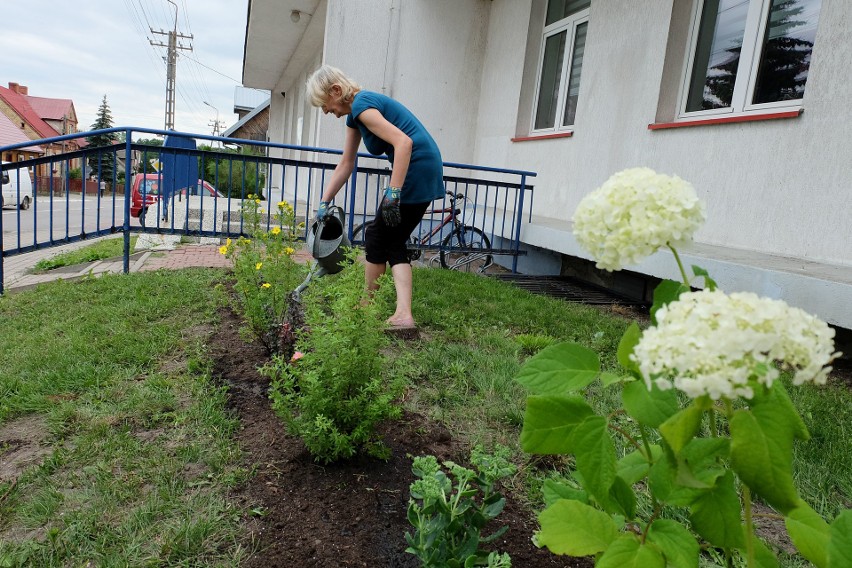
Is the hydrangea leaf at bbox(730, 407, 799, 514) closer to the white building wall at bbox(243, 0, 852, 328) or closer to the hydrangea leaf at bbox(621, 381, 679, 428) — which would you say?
the hydrangea leaf at bbox(621, 381, 679, 428)

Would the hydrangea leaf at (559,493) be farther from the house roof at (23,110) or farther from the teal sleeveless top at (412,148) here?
the house roof at (23,110)

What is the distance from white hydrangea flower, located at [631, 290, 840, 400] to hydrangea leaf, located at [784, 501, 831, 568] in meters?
0.29

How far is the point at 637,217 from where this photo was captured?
0.89 m

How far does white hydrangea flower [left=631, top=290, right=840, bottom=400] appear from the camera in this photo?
0.68 metres

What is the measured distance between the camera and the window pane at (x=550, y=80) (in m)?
7.44

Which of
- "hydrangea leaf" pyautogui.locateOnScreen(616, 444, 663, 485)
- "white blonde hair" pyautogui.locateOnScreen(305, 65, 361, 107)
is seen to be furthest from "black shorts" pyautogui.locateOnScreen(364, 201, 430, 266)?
"hydrangea leaf" pyautogui.locateOnScreen(616, 444, 663, 485)

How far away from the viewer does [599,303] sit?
545cm

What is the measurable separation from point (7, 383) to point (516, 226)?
5.08 metres

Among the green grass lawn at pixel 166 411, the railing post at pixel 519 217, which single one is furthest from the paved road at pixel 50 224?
the railing post at pixel 519 217

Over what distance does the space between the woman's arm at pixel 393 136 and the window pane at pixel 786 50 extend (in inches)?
117

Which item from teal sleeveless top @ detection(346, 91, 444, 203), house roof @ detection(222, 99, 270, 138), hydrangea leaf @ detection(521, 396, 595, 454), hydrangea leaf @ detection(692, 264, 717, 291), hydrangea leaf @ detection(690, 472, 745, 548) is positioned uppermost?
house roof @ detection(222, 99, 270, 138)

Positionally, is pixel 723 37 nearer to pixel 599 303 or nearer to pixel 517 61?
pixel 599 303

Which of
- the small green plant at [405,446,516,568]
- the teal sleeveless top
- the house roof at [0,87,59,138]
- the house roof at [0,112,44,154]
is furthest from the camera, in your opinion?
the house roof at [0,87,59,138]

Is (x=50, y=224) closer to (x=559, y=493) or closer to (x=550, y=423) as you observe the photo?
(x=559, y=493)
